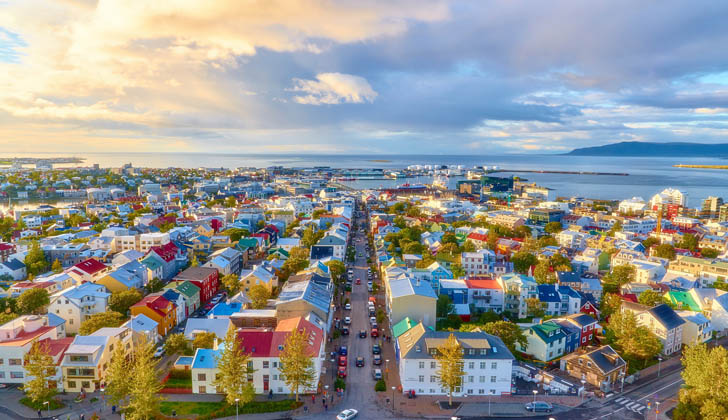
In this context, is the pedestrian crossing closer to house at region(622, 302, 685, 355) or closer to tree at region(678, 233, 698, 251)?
house at region(622, 302, 685, 355)

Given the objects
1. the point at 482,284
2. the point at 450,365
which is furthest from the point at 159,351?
the point at 482,284

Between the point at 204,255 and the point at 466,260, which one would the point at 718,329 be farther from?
the point at 204,255

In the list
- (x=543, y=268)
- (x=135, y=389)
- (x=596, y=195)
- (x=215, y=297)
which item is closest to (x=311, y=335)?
(x=135, y=389)

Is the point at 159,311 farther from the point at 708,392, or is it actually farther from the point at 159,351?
the point at 708,392

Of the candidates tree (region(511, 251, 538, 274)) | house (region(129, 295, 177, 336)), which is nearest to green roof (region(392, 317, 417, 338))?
house (region(129, 295, 177, 336))

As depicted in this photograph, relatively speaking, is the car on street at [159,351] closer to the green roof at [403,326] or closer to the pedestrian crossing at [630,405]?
the green roof at [403,326]

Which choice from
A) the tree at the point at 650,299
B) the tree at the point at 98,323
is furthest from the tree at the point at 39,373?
the tree at the point at 650,299
